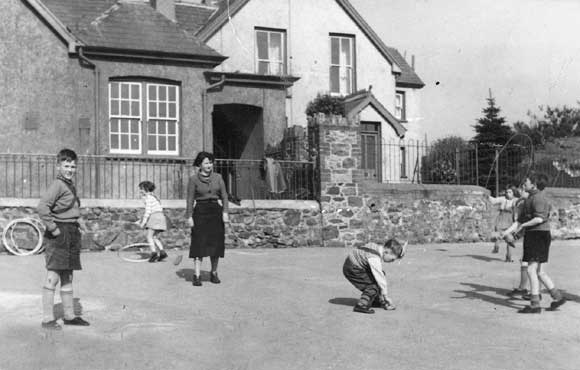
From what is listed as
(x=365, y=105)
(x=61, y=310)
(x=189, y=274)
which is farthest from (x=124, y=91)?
(x=61, y=310)

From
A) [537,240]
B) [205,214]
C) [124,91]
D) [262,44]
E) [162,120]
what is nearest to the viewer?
[537,240]

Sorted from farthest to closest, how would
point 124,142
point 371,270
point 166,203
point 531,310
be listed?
1. point 124,142
2. point 166,203
3. point 531,310
4. point 371,270

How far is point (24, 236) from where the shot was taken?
49.3ft

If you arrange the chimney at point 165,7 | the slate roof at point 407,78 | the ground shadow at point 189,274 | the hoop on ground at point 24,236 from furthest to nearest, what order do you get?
1. the slate roof at point 407,78
2. the chimney at point 165,7
3. the hoop on ground at point 24,236
4. the ground shadow at point 189,274

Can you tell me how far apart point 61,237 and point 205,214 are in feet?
10.9

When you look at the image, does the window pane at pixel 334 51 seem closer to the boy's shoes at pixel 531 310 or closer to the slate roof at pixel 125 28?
the slate roof at pixel 125 28

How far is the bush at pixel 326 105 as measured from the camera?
86.5ft

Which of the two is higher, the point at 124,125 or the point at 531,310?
the point at 124,125

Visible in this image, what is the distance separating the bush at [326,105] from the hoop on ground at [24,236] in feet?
43.1

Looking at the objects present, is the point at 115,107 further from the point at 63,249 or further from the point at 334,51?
the point at 63,249

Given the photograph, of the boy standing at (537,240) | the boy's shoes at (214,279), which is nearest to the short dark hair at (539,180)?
the boy standing at (537,240)

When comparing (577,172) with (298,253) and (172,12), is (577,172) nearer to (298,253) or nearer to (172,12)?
(298,253)

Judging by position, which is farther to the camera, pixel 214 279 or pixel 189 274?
pixel 189 274

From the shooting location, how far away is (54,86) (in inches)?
763
